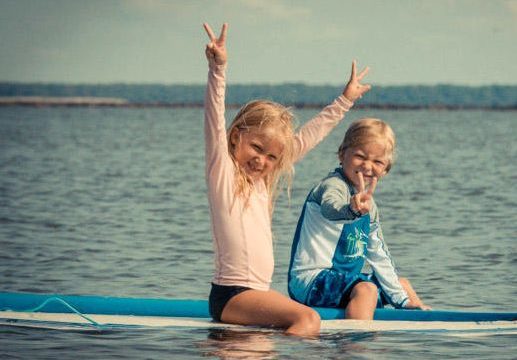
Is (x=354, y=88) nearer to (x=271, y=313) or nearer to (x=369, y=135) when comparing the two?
(x=369, y=135)

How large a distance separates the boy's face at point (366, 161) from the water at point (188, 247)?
3.15ft

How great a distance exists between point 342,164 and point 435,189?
13903 mm

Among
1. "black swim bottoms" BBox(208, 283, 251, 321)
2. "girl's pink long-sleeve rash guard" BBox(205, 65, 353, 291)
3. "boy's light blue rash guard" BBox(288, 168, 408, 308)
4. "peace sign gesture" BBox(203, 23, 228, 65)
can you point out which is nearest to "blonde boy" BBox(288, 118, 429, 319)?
"boy's light blue rash guard" BBox(288, 168, 408, 308)

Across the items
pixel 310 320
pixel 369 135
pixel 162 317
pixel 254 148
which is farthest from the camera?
pixel 162 317

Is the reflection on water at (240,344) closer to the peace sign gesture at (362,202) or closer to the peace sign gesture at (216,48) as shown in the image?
the peace sign gesture at (362,202)

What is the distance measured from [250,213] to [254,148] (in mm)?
368

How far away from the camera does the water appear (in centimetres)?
707

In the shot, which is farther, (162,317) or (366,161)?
(162,317)

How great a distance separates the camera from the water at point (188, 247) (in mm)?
7070

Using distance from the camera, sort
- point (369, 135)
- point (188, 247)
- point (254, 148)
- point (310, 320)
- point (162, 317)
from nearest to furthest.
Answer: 1. point (254, 148)
2. point (310, 320)
3. point (369, 135)
4. point (162, 317)
5. point (188, 247)

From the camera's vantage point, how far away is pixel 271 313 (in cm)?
690

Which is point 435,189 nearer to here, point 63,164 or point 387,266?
point 63,164

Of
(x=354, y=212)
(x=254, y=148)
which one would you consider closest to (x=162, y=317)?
(x=254, y=148)

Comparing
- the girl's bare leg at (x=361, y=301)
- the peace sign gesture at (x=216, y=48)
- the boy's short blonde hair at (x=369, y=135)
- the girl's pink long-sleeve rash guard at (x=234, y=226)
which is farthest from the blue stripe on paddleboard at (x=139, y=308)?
the peace sign gesture at (x=216, y=48)
